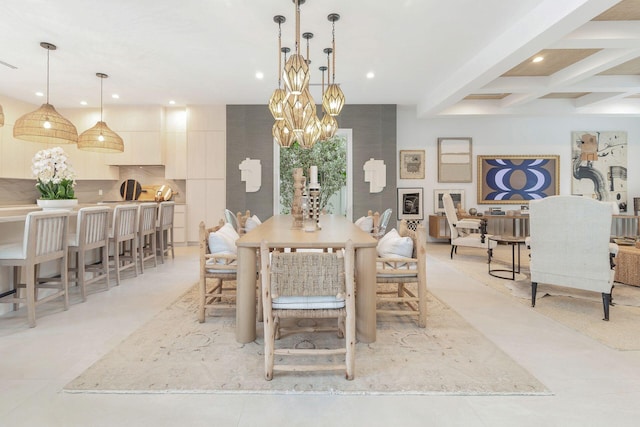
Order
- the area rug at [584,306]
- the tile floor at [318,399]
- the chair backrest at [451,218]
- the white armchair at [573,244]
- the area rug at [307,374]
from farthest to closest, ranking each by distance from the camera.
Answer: the chair backrest at [451,218] → the white armchair at [573,244] → the area rug at [584,306] → the area rug at [307,374] → the tile floor at [318,399]

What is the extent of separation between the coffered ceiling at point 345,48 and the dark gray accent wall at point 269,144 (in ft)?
1.67

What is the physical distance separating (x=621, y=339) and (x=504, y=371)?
1167 millimetres

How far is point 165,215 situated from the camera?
5.23 m

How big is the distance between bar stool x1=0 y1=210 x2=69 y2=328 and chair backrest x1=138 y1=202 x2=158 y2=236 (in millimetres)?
1390

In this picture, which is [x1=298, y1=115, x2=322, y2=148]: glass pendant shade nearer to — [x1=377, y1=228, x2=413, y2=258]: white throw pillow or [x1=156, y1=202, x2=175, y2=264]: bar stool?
[x1=377, y1=228, x2=413, y2=258]: white throw pillow

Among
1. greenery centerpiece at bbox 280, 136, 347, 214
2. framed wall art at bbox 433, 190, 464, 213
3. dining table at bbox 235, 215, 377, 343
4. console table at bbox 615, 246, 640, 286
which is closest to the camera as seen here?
dining table at bbox 235, 215, 377, 343

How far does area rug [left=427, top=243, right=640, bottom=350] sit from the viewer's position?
2.50 meters

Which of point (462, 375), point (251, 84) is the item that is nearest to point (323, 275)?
point (462, 375)

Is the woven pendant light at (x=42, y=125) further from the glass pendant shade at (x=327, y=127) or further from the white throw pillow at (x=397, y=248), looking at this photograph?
the white throw pillow at (x=397, y=248)

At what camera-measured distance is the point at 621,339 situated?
2.41m

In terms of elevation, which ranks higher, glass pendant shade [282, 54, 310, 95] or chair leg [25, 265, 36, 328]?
glass pendant shade [282, 54, 310, 95]

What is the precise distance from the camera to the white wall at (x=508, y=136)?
7.24 metres

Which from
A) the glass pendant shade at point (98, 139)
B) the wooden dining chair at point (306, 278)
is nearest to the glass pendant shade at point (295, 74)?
the wooden dining chair at point (306, 278)

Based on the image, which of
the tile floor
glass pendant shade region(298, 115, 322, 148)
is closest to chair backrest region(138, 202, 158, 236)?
the tile floor
